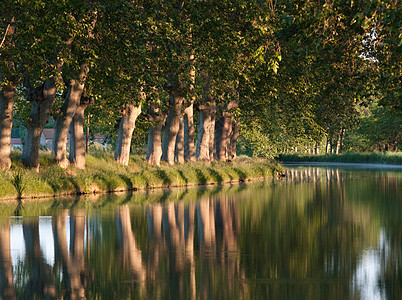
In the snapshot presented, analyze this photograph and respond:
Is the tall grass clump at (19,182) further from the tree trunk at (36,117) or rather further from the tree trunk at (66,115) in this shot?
the tree trunk at (66,115)

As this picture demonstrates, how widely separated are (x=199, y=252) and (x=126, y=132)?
80.8 feet

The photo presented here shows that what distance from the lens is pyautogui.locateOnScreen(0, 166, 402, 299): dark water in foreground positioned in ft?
29.4

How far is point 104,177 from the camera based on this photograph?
100 feet

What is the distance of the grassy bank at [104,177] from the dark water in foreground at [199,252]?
123 inches

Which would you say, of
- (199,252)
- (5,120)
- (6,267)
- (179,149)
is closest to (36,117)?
(5,120)

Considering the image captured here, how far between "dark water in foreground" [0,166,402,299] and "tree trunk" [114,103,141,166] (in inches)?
555

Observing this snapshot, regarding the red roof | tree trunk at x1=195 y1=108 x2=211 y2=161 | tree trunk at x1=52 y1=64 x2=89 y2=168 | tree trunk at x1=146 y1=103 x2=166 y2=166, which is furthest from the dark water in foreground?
the red roof

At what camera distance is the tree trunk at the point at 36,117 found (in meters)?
27.9

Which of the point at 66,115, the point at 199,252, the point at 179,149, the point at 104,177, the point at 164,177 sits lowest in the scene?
the point at 199,252

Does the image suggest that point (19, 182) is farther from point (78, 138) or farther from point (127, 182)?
point (78, 138)

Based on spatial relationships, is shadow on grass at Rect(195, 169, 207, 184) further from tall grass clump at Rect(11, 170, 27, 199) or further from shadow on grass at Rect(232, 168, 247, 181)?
tall grass clump at Rect(11, 170, 27, 199)

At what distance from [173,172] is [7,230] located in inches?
828

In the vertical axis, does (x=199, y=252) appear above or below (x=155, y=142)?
below

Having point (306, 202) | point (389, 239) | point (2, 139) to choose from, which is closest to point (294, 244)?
point (389, 239)
